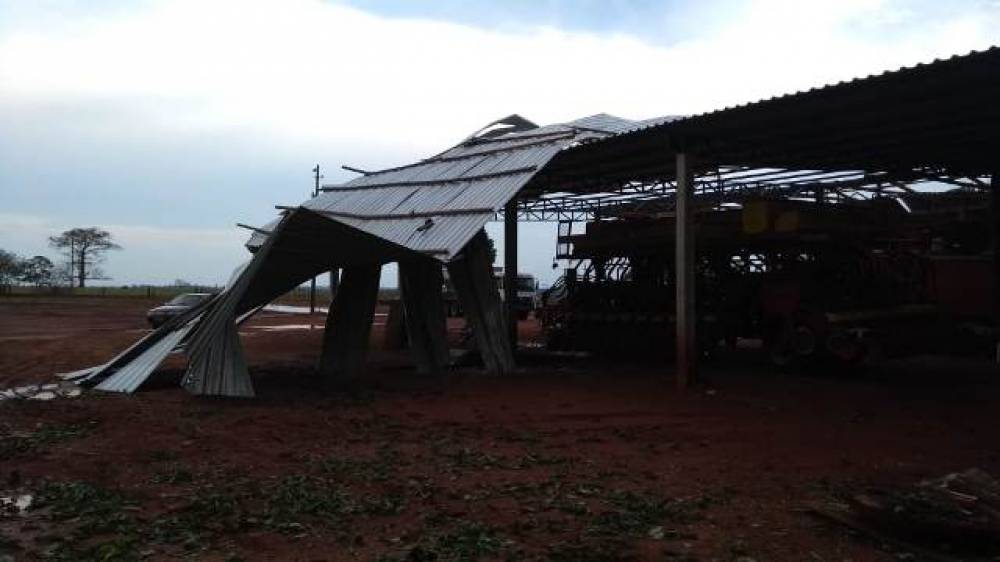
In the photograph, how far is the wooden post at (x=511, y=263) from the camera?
2242cm

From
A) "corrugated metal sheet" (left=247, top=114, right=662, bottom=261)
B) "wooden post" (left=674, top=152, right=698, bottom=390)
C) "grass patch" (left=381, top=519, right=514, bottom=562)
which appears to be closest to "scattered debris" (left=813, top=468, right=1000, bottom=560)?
"grass patch" (left=381, top=519, right=514, bottom=562)

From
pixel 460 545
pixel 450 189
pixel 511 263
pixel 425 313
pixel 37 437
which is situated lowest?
pixel 460 545

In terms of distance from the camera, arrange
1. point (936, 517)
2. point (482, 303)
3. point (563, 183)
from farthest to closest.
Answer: point (563, 183) → point (482, 303) → point (936, 517)

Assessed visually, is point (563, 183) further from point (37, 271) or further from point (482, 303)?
point (37, 271)

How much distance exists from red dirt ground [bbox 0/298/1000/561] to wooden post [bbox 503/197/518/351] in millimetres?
6249

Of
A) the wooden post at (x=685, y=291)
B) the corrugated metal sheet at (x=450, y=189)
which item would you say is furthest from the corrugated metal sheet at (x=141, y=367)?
the wooden post at (x=685, y=291)

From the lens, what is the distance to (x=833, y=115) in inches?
514

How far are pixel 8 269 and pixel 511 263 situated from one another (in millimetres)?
64341

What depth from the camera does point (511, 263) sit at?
23.1 meters

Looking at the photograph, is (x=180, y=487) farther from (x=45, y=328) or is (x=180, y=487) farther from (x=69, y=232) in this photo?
(x=69, y=232)

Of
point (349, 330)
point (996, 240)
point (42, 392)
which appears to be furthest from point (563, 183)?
point (42, 392)

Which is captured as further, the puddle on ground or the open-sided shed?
the puddle on ground

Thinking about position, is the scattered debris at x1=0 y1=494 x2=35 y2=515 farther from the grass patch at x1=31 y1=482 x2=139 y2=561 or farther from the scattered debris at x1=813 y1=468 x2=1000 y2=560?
the scattered debris at x1=813 y1=468 x2=1000 y2=560

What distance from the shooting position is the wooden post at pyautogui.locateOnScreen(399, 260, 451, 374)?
17.9 metres
